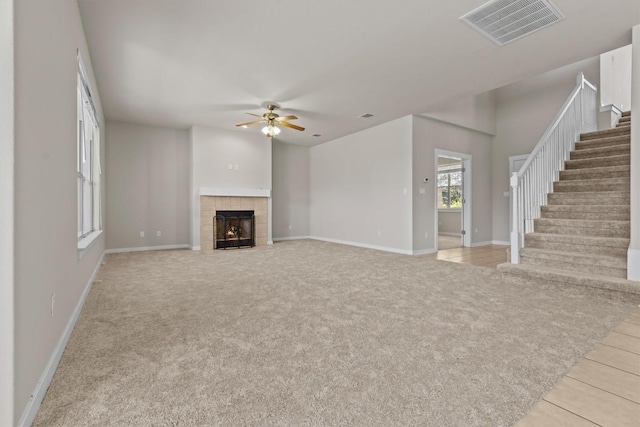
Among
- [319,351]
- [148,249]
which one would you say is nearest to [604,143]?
[319,351]

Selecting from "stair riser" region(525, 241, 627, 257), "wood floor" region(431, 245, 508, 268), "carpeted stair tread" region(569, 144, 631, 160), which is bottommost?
"wood floor" region(431, 245, 508, 268)

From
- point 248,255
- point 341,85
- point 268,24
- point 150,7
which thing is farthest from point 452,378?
point 248,255

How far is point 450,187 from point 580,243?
6546 millimetres

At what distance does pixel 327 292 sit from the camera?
3107mm

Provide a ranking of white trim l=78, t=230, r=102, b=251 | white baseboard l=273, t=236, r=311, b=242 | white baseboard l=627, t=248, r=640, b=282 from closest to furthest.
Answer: white trim l=78, t=230, r=102, b=251, white baseboard l=627, t=248, r=640, b=282, white baseboard l=273, t=236, r=311, b=242

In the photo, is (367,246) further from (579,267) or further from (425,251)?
(579,267)

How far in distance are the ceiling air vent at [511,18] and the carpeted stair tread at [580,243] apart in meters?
2.38

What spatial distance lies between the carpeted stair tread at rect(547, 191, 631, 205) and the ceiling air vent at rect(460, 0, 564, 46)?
2.35m

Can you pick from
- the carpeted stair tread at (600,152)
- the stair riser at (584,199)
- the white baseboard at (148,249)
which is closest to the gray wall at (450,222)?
the carpeted stair tread at (600,152)

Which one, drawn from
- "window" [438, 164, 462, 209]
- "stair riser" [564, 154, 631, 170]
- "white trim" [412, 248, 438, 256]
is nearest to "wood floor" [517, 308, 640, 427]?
"stair riser" [564, 154, 631, 170]

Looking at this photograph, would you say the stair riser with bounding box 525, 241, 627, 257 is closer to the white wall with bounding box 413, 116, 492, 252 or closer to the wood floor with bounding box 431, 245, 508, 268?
the wood floor with bounding box 431, 245, 508, 268

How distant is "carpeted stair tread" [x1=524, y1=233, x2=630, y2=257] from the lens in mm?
3279

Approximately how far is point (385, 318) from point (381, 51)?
282 cm

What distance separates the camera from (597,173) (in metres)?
4.21
